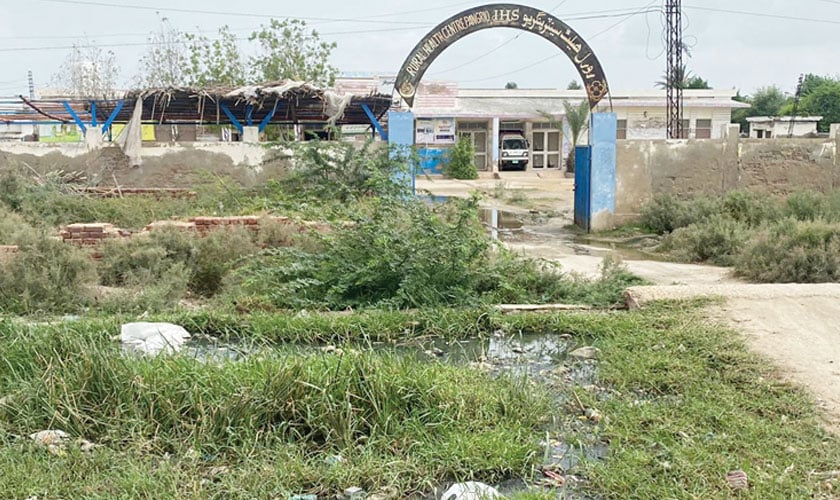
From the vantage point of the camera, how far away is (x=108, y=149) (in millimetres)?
14562

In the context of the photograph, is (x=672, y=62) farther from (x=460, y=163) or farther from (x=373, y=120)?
(x=373, y=120)

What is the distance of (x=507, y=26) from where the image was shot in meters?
14.9

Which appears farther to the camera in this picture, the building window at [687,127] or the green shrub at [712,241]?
the building window at [687,127]

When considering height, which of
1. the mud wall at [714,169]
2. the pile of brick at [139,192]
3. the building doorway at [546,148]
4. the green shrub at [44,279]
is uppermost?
the building doorway at [546,148]

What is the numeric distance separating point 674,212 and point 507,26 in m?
4.92

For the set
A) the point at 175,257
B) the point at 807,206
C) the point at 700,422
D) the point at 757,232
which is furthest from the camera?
the point at 807,206

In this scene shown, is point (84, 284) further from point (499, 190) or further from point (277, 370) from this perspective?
point (499, 190)

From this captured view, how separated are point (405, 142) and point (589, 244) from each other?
13.3 ft

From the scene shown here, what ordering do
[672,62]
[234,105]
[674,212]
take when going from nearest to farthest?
[674,212] → [234,105] → [672,62]

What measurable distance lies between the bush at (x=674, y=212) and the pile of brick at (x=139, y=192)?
8.16 metres

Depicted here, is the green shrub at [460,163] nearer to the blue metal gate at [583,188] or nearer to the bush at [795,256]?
the blue metal gate at [583,188]

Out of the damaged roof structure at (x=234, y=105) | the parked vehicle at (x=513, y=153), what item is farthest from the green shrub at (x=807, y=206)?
the parked vehicle at (x=513, y=153)

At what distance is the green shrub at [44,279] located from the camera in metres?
7.12

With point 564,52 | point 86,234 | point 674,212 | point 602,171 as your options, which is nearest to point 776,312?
point 674,212
